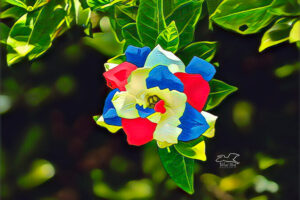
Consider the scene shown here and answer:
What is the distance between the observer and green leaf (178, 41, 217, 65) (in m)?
0.63

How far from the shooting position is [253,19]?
63cm

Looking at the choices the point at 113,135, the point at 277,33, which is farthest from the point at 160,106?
the point at 277,33

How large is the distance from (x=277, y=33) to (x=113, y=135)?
0.31 m

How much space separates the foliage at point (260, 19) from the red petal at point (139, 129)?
20 centimetres

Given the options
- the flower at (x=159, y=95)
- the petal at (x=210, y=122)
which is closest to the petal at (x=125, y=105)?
the flower at (x=159, y=95)

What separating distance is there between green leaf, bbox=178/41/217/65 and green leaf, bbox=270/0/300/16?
0.11 meters

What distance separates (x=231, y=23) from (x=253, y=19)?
1.4 inches

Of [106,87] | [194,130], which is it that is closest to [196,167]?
[194,130]

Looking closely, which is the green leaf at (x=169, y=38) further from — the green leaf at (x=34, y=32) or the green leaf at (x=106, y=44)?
the green leaf at (x=34, y=32)

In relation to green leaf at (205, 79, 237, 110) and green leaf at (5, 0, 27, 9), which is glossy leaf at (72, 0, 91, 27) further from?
green leaf at (205, 79, 237, 110)

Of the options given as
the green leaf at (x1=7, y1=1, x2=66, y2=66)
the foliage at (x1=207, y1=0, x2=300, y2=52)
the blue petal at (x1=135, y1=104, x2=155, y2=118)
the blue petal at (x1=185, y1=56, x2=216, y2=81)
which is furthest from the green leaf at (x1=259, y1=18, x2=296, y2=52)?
the green leaf at (x1=7, y1=1, x2=66, y2=66)

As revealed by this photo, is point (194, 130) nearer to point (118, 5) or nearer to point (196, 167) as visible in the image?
point (196, 167)

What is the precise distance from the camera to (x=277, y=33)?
63cm

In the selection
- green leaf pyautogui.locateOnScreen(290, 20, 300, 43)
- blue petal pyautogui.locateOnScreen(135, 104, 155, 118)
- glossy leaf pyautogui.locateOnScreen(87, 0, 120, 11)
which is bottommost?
blue petal pyautogui.locateOnScreen(135, 104, 155, 118)
